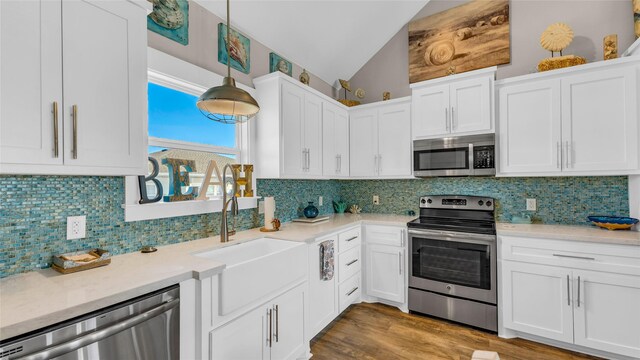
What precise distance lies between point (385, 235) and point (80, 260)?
8.23ft

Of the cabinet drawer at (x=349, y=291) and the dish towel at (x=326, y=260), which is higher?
the dish towel at (x=326, y=260)

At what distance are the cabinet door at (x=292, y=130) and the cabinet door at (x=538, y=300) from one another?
207cm

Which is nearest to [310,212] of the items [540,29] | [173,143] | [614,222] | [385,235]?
[385,235]

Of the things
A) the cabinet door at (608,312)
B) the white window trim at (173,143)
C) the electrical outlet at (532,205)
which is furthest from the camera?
the electrical outlet at (532,205)

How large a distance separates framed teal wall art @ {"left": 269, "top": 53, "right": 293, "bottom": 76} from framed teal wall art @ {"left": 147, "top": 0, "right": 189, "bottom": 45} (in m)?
0.95

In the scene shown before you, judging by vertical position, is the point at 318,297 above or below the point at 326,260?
below

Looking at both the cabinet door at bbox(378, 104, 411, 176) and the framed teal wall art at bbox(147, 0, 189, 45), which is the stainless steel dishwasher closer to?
the framed teal wall art at bbox(147, 0, 189, 45)

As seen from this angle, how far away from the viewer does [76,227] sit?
5.02 feet

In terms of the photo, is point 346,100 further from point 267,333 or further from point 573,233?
point 267,333

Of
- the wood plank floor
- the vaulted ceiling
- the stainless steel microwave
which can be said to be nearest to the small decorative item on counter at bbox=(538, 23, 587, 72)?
the stainless steel microwave

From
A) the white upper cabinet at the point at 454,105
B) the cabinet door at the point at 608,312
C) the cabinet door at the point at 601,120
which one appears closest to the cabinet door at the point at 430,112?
the white upper cabinet at the point at 454,105

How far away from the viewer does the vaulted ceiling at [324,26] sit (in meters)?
2.58

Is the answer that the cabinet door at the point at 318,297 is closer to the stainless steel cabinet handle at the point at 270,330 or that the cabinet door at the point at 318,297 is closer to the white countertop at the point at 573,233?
the stainless steel cabinet handle at the point at 270,330

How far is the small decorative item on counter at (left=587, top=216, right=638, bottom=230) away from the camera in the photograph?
2.31 metres
